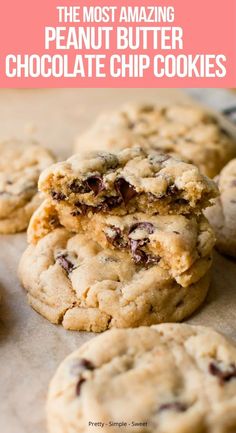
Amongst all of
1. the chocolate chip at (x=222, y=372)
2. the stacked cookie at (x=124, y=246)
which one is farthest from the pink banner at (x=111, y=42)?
the chocolate chip at (x=222, y=372)

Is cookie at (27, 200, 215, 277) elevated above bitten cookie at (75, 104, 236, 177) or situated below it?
below

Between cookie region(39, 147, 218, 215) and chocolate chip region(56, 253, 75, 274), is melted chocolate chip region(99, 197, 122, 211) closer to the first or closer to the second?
cookie region(39, 147, 218, 215)

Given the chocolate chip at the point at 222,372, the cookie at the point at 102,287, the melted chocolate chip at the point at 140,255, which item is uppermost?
the melted chocolate chip at the point at 140,255

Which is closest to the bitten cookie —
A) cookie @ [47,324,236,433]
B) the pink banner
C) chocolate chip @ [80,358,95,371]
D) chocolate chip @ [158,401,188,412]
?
the pink banner

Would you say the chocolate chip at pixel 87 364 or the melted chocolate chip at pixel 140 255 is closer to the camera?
the chocolate chip at pixel 87 364

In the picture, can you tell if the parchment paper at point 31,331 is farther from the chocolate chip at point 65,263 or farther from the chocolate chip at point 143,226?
the chocolate chip at point 143,226

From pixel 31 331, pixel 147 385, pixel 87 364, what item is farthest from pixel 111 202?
pixel 147 385

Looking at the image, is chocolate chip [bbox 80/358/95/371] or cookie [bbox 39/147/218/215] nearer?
chocolate chip [bbox 80/358/95/371]
